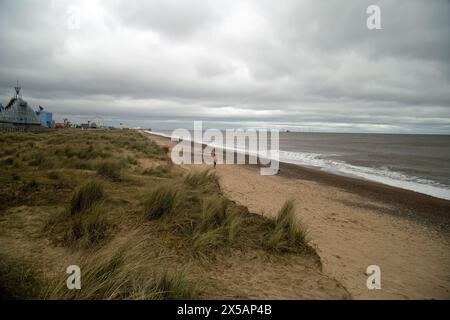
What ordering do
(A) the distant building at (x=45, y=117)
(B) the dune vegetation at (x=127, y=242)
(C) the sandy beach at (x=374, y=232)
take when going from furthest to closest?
(A) the distant building at (x=45, y=117) → (C) the sandy beach at (x=374, y=232) → (B) the dune vegetation at (x=127, y=242)

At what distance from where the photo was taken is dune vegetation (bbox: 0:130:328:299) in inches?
122

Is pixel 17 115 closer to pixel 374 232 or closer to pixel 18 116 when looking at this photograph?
pixel 18 116

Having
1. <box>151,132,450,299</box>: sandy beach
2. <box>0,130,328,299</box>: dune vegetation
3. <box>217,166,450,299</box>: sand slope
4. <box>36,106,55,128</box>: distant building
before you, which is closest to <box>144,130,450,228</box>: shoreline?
<box>151,132,450,299</box>: sandy beach

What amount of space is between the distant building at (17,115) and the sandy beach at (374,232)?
220ft

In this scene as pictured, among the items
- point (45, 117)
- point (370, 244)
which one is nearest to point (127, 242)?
point (370, 244)

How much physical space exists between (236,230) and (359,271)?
2.38m

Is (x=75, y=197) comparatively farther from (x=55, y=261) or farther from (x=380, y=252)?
(x=380, y=252)

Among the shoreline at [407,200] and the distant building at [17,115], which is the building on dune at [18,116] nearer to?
the distant building at [17,115]

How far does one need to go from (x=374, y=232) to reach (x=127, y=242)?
6.48 meters

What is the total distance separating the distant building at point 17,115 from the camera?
57706mm

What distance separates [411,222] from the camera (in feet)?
27.5

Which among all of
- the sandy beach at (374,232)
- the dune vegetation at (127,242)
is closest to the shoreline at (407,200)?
the sandy beach at (374,232)

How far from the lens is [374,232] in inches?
274

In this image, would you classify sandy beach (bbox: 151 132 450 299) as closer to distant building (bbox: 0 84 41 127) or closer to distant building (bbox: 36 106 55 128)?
distant building (bbox: 0 84 41 127)
